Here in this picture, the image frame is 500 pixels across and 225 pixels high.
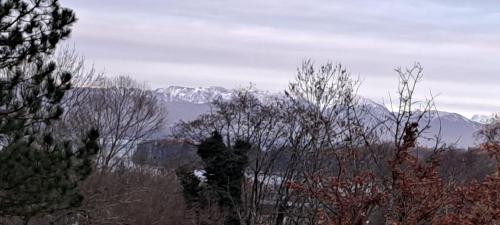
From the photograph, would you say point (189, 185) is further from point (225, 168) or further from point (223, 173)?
point (225, 168)

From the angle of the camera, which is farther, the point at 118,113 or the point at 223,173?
the point at 118,113

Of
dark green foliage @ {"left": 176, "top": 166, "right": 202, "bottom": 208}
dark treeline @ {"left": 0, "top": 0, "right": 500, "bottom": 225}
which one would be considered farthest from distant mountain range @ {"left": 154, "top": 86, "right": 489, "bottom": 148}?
dark green foliage @ {"left": 176, "top": 166, "right": 202, "bottom": 208}

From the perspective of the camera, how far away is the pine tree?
1012 cm

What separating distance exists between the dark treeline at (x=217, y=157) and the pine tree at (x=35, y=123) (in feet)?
0.05

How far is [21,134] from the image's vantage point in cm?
1066

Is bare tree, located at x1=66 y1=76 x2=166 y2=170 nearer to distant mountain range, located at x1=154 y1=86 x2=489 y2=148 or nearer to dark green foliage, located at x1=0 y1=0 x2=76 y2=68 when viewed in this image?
distant mountain range, located at x1=154 y1=86 x2=489 y2=148

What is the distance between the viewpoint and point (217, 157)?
1244 inches

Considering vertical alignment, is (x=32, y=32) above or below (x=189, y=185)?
above

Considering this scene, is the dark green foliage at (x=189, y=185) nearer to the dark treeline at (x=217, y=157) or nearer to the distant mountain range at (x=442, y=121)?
the dark treeline at (x=217, y=157)

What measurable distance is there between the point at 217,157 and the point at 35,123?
21.0 metres

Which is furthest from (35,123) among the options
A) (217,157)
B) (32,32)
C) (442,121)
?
(217,157)

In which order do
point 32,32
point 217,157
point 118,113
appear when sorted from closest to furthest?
1. point 32,32
2. point 217,157
3. point 118,113

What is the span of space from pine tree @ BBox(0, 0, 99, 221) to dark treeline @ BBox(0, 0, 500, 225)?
17 millimetres

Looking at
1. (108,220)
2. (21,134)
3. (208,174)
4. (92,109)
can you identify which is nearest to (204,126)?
(208,174)
